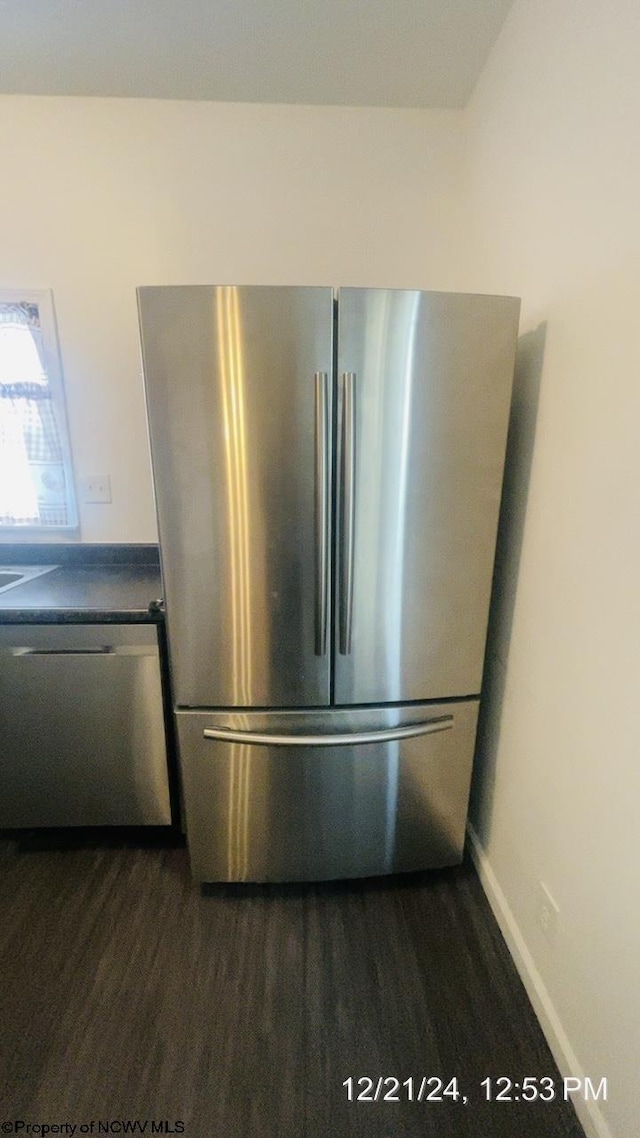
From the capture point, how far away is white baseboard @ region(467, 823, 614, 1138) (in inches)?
41.3

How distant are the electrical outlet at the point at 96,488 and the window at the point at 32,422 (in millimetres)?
53

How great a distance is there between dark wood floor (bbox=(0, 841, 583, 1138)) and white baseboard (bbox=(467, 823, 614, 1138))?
0.09ft

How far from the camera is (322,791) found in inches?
59.5

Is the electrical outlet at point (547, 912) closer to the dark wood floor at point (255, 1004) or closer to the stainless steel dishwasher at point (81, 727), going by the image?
the dark wood floor at point (255, 1004)

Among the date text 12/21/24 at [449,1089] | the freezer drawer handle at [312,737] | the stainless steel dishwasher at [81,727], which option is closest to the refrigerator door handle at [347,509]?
the freezer drawer handle at [312,737]

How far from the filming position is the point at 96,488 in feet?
6.63

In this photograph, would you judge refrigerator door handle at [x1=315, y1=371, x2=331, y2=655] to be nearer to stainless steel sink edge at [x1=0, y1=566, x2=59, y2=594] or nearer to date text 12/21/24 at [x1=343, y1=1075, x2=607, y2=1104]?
date text 12/21/24 at [x1=343, y1=1075, x2=607, y2=1104]

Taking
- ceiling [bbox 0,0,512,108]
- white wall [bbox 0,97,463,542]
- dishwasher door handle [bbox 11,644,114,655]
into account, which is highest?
ceiling [bbox 0,0,512,108]

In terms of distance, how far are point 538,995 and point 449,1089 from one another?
314 mm

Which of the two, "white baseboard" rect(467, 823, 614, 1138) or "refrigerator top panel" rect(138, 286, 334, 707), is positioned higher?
"refrigerator top panel" rect(138, 286, 334, 707)

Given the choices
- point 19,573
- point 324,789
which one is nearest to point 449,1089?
point 324,789

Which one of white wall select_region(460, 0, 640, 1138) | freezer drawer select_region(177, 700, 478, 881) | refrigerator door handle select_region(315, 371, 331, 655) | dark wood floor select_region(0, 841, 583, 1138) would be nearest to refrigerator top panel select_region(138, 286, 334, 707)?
refrigerator door handle select_region(315, 371, 331, 655)

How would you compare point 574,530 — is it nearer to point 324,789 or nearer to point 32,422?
point 324,789

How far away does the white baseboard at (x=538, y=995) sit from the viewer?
3.44 ft
